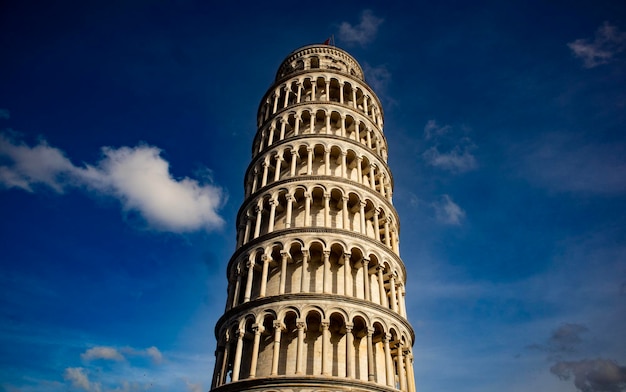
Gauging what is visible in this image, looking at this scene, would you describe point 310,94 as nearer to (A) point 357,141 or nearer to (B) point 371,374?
(A) point 357,141

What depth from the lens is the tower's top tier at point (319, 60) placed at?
39.7 meters

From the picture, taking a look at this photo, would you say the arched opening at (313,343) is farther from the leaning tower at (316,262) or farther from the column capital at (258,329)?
the column capital at (258,329)

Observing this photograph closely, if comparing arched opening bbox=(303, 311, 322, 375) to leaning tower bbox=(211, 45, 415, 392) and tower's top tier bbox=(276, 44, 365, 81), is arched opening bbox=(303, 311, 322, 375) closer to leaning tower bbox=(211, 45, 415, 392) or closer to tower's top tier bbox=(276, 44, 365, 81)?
leaning tower bbox=(211, 45, 415, 392)

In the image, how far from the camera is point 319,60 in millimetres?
39531

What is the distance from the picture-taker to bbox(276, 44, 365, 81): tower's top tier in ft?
130

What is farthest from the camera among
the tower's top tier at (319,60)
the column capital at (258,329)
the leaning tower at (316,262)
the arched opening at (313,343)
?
the tower's top tier at (319,60)

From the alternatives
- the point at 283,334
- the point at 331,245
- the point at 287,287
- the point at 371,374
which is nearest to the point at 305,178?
the point at 331,245

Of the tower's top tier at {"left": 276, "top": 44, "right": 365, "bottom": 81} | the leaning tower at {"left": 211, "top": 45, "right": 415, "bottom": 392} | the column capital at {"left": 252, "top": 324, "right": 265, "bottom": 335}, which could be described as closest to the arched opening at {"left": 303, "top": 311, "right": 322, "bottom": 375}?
the leaning tower at {"left": 211, "top": 45, "right": 415, "bottom": 392}

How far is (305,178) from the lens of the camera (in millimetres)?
28344

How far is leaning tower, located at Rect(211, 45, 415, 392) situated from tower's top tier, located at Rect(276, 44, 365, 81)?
11.7 feet

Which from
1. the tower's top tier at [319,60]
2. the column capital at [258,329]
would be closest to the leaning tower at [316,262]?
the column capital at [258,329]

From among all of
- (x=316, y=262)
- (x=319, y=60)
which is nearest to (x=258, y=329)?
(x=316, y=262)

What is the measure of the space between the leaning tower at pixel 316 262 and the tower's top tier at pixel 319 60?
11.7 feet

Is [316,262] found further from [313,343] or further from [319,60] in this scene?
[319,60]
